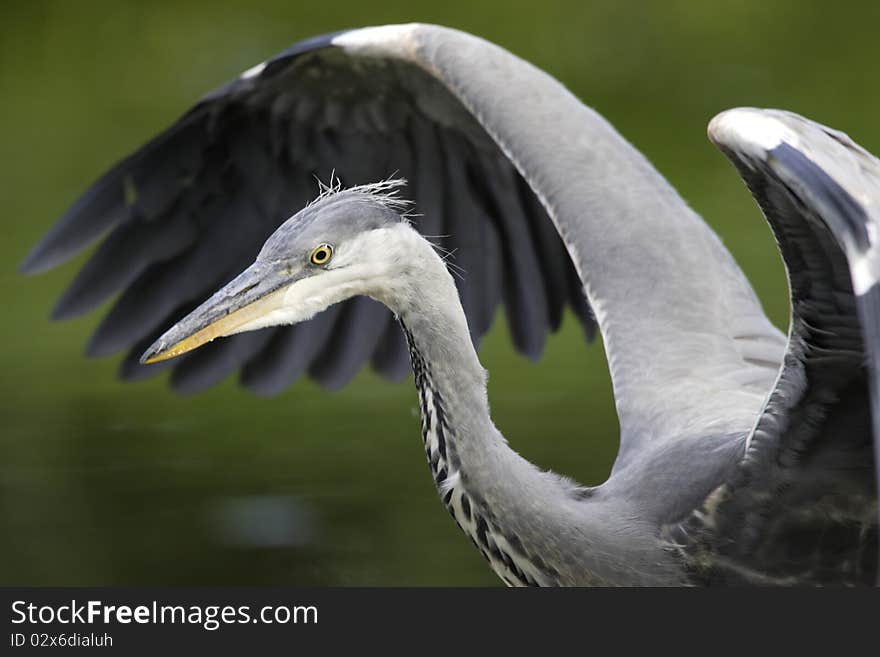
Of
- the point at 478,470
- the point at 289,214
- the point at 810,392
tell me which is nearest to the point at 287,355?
the point at 289,214

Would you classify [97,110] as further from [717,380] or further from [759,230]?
[717,380]

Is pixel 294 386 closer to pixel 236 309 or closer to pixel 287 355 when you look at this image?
pixel 287 355

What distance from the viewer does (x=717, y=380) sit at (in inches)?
104

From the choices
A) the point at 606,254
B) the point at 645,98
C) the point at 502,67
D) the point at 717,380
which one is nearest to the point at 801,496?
the point at 717,380

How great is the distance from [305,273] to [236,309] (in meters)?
0.10

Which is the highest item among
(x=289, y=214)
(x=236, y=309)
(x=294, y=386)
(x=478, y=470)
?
(x=236, y=309)

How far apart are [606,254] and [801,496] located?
72 centimetres

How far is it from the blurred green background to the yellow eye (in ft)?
4.13

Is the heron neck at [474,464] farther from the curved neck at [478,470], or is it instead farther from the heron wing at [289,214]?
the heron wing at [289,214]

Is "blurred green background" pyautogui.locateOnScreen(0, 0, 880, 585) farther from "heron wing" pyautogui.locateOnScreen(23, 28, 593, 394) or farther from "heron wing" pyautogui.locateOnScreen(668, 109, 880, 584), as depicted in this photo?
"heron wing" pyautogui.locateOnScreen(668, 109, 880, 584)

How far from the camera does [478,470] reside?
222 cm

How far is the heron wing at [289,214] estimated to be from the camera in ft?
10.9

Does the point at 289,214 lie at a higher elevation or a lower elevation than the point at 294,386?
Result: higher

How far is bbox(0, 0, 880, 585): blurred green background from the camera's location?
3.58m
